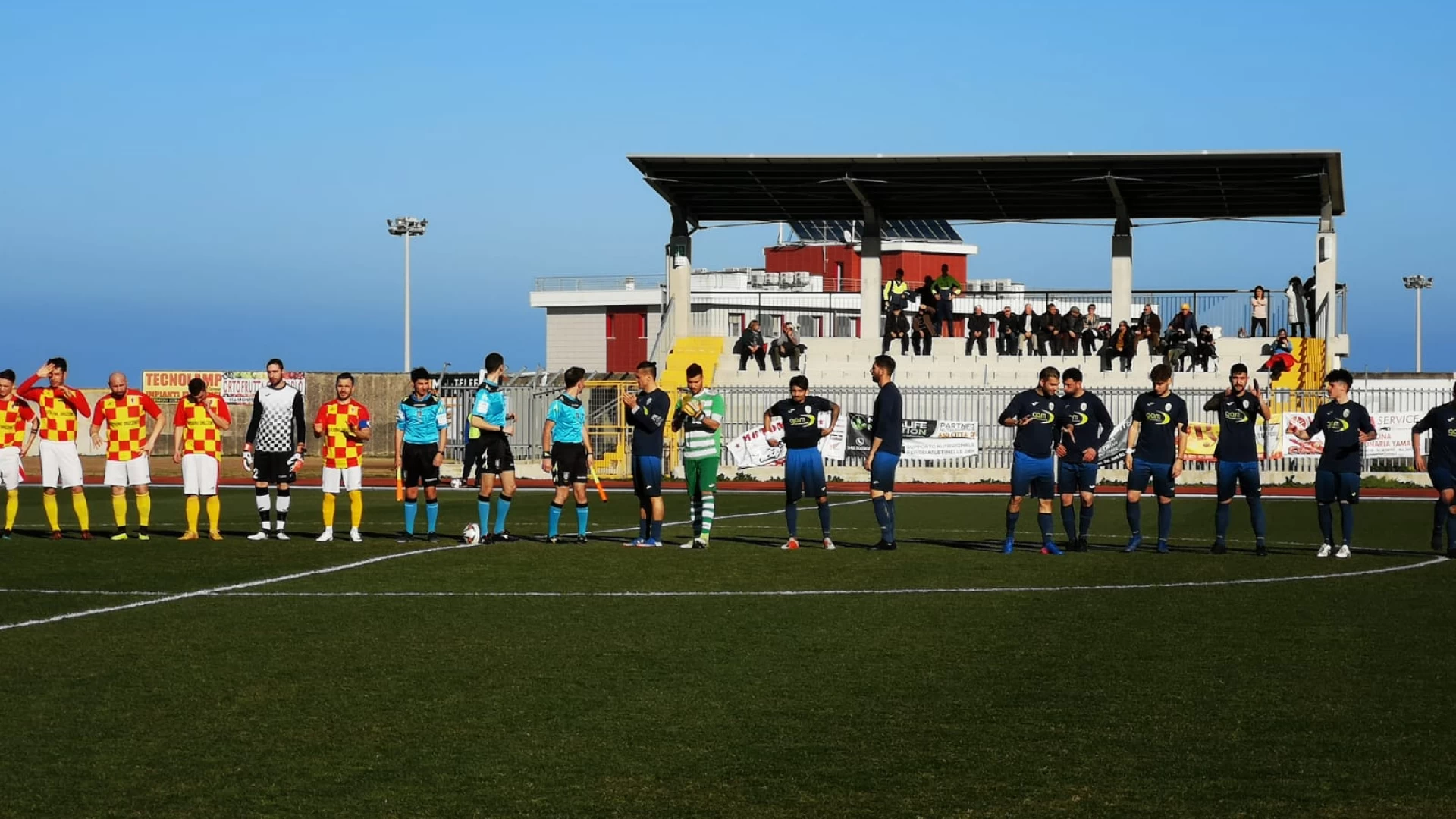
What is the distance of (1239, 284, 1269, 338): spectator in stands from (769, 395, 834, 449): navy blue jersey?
27.2 m

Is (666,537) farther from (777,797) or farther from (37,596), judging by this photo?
(777,797)

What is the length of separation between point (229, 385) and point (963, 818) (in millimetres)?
52304

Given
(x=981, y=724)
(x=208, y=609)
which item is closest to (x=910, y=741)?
(x=981, y=724)

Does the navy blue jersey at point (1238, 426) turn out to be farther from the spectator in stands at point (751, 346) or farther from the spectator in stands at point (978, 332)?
the spectator in stands at point (751, 346)

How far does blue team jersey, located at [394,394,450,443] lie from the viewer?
18516mm

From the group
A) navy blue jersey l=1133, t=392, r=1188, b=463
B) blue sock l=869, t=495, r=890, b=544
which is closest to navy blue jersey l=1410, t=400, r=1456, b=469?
navy blue jersey l=1133, t=392, r=1188, b=463

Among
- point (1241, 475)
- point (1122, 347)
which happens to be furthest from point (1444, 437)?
point (1122, 347)

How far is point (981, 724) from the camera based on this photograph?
27.7ft

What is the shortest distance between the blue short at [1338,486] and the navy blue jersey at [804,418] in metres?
5.22

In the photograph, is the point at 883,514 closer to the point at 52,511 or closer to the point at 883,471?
the point at 883,471

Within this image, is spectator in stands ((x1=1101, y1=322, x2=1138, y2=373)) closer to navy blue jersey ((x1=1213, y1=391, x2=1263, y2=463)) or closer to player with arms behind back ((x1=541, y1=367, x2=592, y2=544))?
navy blue jersey ((x1=1213, y1=391, x2=1263, y2=463))

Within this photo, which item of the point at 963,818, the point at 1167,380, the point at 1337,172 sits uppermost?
the point at 1337,172

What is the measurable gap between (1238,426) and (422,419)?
29.1 ft

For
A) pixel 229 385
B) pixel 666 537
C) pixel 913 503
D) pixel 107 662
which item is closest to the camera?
pixel 107 662
